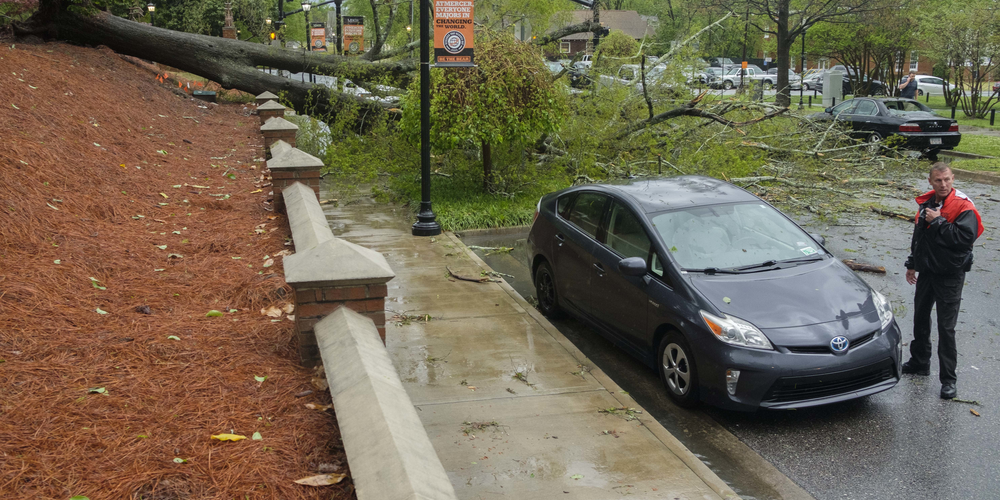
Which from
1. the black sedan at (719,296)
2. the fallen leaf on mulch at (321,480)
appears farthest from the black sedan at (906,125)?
the fallen leaf on mulch at (321,480)

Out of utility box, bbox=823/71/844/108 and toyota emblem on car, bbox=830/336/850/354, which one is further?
utility box, bbox=823/71/844/108

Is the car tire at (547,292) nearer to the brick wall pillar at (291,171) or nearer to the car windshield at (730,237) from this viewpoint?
the car windshield at (730,237)

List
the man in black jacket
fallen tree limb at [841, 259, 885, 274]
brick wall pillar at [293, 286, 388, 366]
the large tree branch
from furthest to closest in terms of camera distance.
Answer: the large tree branch → fallen tree limb at [841, 259, 885, 274] → the man in black jacket → brick wall pillar at [293, 286, 388, 366]

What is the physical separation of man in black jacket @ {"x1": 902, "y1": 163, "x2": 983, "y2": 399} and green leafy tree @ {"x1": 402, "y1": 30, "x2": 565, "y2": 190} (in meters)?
7.19

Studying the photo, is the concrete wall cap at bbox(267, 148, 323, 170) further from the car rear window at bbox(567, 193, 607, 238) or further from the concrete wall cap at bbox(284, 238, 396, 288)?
the concrete wall cap at bbox(284, 238, 396, 288)

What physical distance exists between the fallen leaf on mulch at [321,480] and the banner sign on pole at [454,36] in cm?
874

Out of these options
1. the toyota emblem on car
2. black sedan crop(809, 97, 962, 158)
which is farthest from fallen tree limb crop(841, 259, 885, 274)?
black sedan crop(809, 97, 962, 158)

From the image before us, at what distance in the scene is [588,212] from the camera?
770 cm

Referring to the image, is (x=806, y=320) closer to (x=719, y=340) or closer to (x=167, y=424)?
(x=719, y=340)

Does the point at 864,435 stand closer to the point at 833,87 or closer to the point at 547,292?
the point at 547,292

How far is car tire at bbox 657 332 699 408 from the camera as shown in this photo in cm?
582

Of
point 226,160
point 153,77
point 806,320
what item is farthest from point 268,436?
point 153,77

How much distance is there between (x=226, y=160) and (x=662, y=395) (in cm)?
796

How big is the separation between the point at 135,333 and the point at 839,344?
462cm
